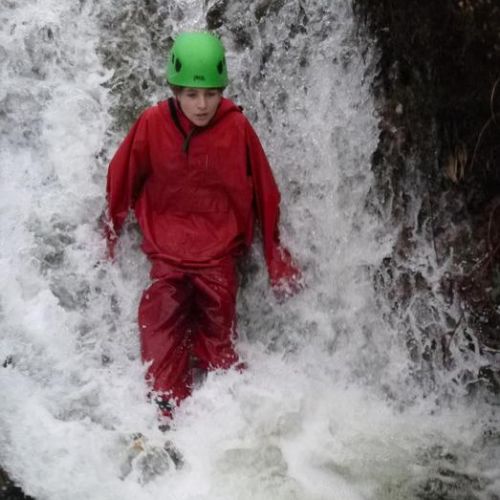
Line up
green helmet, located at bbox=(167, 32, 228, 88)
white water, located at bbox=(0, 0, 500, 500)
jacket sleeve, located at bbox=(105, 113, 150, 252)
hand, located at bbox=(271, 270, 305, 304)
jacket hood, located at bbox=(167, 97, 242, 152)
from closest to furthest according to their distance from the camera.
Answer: green helmet, located at bbox=(167, 32, 228, 88) → white water, located at bbox=(0, 0, 500, 500) → jacket hood, located at bbox=(167, 97, 242, 152) → jacket sleeve, located at bbox=(105, 113, 150, 252) → hand, located at bbox=(271, 270, 305, 304)

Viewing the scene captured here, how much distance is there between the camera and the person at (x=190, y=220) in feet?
14.6

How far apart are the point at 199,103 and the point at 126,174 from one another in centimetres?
66

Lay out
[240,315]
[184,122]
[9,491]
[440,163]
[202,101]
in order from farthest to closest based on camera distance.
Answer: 1. [240,315]
2. [440,163]
3. [184,122]
4. [202,101]
5. [9,491]

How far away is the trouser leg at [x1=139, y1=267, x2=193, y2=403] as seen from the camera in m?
4.45

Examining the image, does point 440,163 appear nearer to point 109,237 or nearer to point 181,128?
point 181,128

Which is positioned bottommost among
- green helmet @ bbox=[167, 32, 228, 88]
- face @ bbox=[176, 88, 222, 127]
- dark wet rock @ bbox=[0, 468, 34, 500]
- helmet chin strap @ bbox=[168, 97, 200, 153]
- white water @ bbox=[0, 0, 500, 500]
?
dark wet rock @ bbox=[0, 468, 34, 500]

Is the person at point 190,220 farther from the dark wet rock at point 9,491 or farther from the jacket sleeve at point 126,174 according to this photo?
the dark wet rock at point 9,491

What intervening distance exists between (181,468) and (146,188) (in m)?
1.53

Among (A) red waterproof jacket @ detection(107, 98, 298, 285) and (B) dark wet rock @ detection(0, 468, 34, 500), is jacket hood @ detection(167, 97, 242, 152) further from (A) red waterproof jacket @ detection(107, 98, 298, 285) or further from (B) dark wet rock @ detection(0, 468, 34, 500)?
(B) dark wet rock @ detection(0, 468, 34, 500)

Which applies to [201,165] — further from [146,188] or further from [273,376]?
[273,376]

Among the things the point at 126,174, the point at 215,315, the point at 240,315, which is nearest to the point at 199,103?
the point at 126,174

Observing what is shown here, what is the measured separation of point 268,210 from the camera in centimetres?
461

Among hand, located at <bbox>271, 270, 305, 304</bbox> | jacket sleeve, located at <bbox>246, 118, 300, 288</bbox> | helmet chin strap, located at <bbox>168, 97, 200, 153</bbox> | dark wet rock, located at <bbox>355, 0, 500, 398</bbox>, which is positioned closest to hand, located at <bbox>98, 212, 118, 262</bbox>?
helmet chin strap, located at <bbox>168, 97, 200, 153</bbox>

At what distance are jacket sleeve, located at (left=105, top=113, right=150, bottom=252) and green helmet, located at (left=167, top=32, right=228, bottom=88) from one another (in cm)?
43
